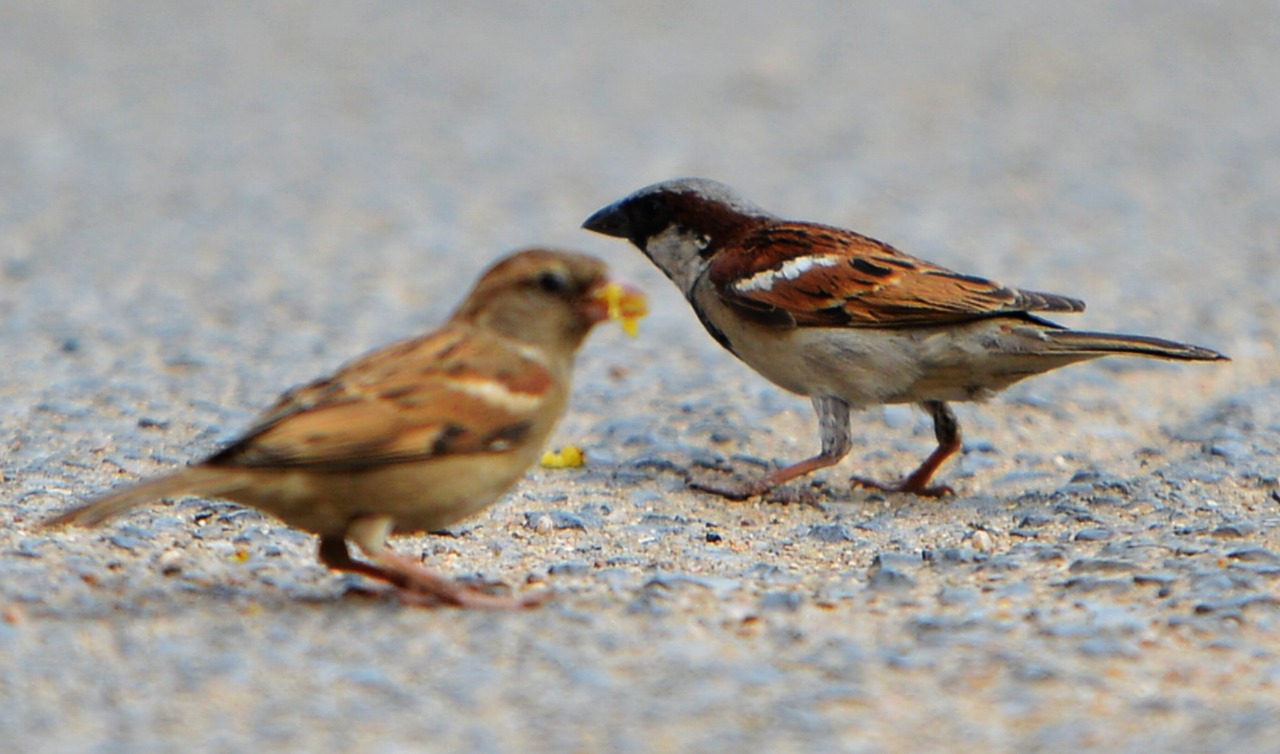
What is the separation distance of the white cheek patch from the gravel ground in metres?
0.80

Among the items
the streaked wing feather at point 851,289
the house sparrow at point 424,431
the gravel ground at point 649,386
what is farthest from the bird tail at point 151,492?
the streaked wing feather at point 851,289

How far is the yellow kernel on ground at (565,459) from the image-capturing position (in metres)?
7.35

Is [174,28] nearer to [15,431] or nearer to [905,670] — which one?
[15,431]

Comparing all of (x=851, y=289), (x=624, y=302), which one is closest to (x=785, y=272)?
(x=851, y=289)

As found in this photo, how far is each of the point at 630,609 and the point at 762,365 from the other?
2.67m

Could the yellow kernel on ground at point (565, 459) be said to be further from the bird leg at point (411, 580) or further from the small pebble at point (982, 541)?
the bird leg at point (411, 580)

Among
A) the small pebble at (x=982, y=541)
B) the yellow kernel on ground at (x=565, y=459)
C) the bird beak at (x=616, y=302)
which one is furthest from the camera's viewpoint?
the yellow kernel on ground at (x=565, y=459)

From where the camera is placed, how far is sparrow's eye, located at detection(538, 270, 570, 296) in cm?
523

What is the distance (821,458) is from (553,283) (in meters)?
2.24

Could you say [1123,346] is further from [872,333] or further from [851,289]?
[851,289]

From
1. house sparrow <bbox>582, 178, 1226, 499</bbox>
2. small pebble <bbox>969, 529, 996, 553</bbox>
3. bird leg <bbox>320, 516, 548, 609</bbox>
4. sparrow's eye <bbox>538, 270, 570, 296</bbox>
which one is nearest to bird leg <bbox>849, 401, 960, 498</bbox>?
A: house sparrow <bbox>582, 178, 1226, 499</bbox>

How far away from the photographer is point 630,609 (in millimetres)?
4844

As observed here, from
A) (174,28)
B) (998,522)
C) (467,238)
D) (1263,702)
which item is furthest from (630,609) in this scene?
(174,28)

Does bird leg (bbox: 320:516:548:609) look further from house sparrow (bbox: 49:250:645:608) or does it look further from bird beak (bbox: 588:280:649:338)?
bird beak (bbox: 588:280:649:338)
